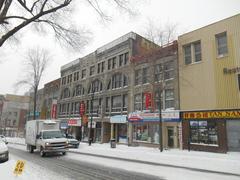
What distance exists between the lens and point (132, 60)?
1288 inches

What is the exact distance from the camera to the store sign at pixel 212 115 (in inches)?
825

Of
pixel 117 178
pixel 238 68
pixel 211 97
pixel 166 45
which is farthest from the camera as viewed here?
pixel 166 45

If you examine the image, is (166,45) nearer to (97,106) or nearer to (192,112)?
(192,112)

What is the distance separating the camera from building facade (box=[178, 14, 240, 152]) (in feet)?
69.9

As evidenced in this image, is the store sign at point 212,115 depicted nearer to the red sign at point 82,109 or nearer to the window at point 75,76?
the red sign at point 82,109

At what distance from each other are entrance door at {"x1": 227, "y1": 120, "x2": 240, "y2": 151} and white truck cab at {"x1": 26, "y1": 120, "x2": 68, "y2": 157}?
1464cm

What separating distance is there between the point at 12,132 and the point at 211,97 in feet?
280

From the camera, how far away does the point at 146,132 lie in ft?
96.4

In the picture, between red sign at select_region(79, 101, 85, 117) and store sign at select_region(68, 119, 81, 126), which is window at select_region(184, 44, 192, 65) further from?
store sign at select_region(68, 119, 81, 126)

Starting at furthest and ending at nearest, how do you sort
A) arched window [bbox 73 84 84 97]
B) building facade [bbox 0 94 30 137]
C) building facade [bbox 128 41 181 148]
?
building facade [bbox 0 94 30 137] → arched window [bbox 73 84 84 97] → building facade [bbox 128 41 181 148]

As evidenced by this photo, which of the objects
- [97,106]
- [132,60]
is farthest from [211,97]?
[97,106]

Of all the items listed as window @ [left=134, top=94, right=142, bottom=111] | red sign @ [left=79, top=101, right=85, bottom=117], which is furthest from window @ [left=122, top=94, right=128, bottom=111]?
red sign @ [left=79, top=101, right=85, bottom=117]

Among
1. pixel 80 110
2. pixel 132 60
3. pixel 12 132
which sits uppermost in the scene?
pixel 132 60

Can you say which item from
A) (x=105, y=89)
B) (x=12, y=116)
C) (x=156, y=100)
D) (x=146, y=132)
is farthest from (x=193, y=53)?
(x=12, y=116)
